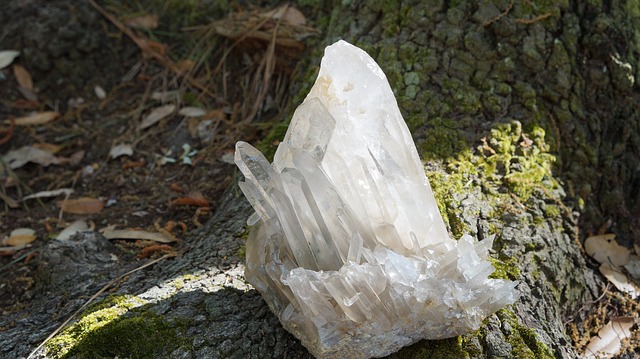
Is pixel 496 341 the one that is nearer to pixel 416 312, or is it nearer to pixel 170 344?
pixel 416 312

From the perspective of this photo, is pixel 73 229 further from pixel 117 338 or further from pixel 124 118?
pixel 117 338

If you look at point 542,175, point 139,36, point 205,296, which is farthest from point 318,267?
point 139,36

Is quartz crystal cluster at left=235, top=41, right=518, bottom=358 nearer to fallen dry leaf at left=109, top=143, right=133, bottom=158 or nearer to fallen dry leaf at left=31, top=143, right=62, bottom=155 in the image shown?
fallen dry leaf at left=109, top=143, right=133, bottom=158

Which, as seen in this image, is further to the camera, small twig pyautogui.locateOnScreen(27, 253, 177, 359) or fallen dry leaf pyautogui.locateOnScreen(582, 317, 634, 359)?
fallen dry leaf pyautogui.locateOnScreen(582, 317, 634, 359)

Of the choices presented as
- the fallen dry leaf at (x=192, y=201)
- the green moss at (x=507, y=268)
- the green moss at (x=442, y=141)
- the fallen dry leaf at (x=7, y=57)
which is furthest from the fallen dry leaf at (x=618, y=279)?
the fallen dry leaf at (x=7, y=57)

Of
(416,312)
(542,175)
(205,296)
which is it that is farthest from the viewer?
(542,175)

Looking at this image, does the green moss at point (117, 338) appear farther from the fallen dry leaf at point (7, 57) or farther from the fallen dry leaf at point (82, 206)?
the fallen dry leaf at point (7, 57)

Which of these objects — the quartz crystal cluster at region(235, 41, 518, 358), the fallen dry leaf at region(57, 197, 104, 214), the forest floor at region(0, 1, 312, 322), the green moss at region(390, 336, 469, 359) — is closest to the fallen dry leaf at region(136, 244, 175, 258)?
the forest floor at region(0, 1, 312, 322)
